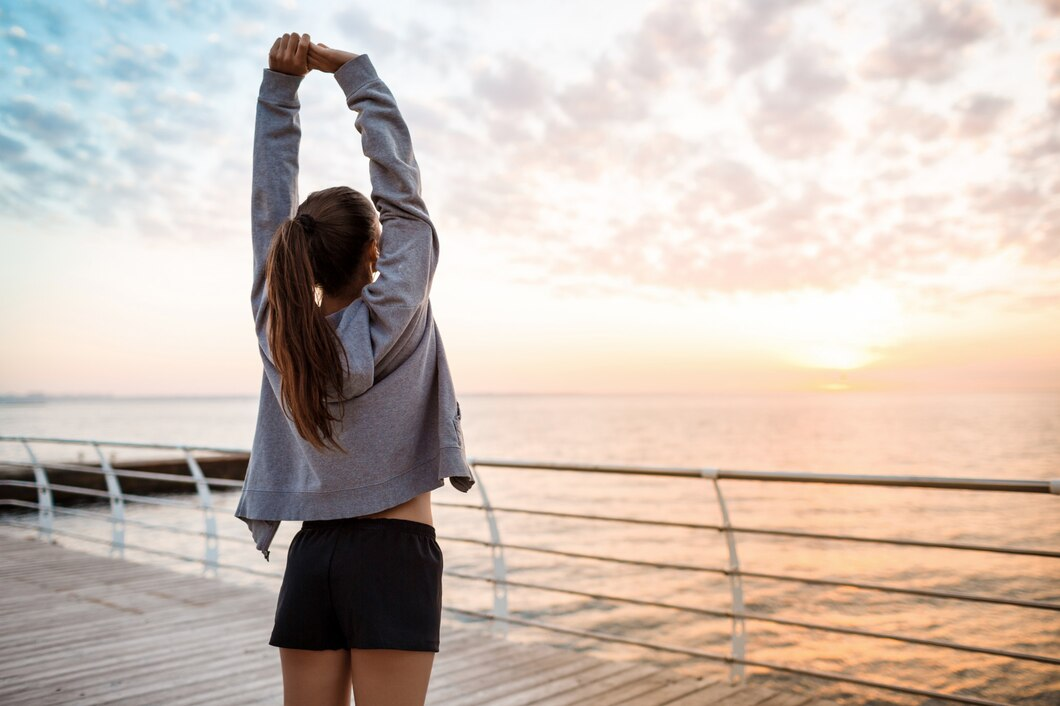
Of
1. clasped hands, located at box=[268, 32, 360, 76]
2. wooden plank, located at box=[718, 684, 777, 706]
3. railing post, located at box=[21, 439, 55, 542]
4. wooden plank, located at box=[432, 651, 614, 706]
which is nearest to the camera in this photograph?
clasped hands, located at box=[268, 32, 360, 76]

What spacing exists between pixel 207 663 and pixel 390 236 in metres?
3.09

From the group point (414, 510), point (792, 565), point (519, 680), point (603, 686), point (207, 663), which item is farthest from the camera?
point (792, 565)

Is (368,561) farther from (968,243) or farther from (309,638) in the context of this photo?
(968,243)

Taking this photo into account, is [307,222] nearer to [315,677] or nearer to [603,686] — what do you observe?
[315,677]

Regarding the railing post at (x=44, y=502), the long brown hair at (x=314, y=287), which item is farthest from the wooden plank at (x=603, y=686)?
the railing post at (x=44, y=502)

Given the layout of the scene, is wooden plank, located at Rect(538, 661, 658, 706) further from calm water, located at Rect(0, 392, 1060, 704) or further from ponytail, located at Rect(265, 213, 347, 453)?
ponytail, located at Rect(265, 213, 347, 453)

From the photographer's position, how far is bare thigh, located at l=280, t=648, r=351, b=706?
3.69ft

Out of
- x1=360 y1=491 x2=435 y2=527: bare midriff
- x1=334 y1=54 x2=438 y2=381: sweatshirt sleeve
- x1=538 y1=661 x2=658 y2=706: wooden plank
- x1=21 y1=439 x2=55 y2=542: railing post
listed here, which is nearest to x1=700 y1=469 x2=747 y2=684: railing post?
x1=538 y1=661 x2=658 y2=706: wooden plank

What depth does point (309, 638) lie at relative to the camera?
1118 mm

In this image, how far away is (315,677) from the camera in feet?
3.69

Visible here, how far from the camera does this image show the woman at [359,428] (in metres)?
1.06

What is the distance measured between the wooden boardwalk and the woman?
2.03 meters

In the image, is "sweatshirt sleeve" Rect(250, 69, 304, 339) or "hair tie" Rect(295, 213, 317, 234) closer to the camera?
"hair tie" Rect(295, 213, 317, 234)

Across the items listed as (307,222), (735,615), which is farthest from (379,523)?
(735,615)
